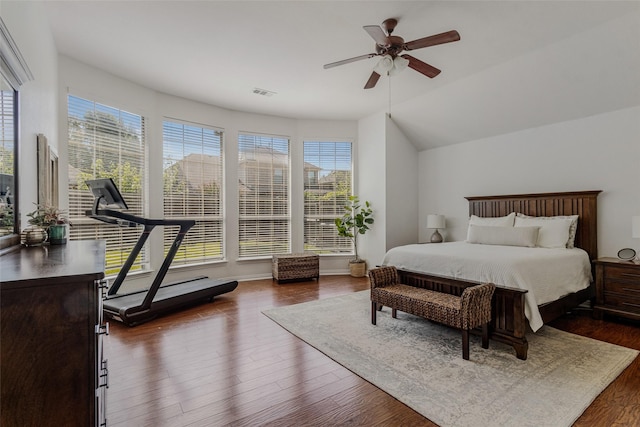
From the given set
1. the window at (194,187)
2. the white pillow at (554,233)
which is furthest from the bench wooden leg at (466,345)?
the window at (194,187)

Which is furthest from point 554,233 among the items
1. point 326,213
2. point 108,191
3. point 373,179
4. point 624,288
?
point 108,191

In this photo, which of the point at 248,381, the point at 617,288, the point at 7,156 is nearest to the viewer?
the point at 7,156

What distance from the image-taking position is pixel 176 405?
6.63 feet

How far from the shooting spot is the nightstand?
3311 millimetres

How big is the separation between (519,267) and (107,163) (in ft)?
16.3

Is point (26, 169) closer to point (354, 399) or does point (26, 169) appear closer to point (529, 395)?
point (354, 399)

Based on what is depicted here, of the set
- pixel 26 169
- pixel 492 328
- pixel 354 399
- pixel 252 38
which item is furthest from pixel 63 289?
pixel 492 328

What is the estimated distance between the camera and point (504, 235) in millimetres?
4086

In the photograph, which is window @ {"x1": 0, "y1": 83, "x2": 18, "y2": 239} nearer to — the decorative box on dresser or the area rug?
the decorative box on dresser

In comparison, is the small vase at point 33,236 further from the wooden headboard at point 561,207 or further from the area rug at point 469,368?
the wooden headboard at point 561,207

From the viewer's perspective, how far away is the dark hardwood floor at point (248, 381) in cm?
190

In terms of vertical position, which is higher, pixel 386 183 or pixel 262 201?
pixel 386 183

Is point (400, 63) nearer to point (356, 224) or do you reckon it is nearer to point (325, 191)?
point (356, 224)

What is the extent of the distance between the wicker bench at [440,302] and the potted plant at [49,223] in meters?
2.81
